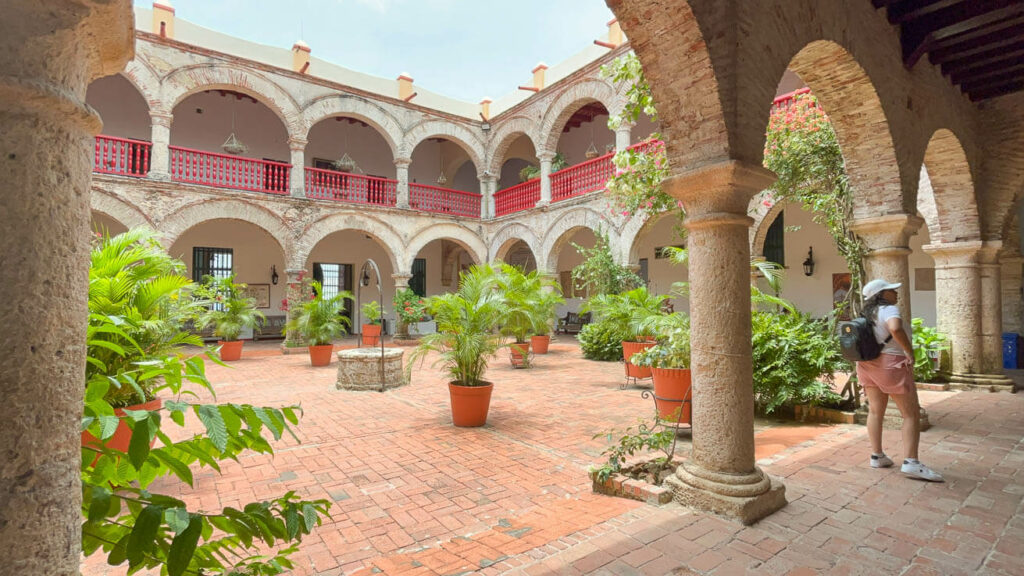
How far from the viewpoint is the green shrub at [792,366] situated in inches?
207

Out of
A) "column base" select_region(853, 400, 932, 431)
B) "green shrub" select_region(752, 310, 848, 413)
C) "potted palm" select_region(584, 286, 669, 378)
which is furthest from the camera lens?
"potted palm" select_region(584, 286, 669, 378)

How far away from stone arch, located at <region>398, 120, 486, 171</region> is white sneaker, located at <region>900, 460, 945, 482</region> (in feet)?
45.8

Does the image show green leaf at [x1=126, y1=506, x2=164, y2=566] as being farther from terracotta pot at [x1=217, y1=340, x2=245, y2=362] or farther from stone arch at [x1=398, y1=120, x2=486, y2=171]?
stone arch at [x1=398, y1=120, x2=486, y2=171]

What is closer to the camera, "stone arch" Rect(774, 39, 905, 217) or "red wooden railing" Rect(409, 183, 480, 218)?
"stone arch" Rect(774, 39, 905, 217)

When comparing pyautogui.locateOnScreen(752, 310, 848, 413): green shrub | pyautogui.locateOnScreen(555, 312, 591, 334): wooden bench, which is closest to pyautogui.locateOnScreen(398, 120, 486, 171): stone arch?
pyautogui.locateOnScreen(555, 312, 591, 334): wooden bench

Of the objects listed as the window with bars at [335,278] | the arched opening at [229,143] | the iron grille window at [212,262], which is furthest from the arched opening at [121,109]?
the window with bars at [335,278]

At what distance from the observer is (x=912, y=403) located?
11.7ft

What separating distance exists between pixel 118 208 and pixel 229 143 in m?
3.22

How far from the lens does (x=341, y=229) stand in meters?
14.5

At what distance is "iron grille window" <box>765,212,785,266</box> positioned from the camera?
13.5m

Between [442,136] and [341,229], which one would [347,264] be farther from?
[442,136]

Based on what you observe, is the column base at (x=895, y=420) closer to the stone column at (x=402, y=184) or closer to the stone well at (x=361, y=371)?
the stone well at (x=361, y=371)

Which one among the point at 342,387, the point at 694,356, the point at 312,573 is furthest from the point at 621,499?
the point at 342,387

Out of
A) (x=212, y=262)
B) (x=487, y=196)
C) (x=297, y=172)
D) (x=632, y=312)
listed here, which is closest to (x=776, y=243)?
(x=632, y=312)
